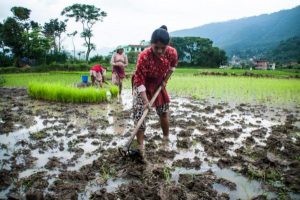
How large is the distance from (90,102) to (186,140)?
14.3 feet

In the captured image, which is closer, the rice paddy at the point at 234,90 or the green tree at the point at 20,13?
the rice paddy at the point at 234,90

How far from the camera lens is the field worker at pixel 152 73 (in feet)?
10.9

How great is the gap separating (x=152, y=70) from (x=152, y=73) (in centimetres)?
5

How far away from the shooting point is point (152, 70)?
11.9 feet

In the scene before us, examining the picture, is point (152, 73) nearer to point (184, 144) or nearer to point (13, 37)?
point (184, 144)

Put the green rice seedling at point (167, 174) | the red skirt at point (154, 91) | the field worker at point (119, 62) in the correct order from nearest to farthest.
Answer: the green rice seedling at point (167, 174) → the red skirt at point (154, 91) → the field worker at point (119, 62)

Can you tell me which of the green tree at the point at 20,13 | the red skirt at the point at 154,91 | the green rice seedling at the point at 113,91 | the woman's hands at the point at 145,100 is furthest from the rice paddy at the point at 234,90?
the green tree at the point at 20,13

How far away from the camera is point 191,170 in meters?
3.12

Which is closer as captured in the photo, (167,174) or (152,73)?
(167,174)

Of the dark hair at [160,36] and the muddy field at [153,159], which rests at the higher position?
the dark hair at [160,36]

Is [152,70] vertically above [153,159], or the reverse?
[152,70]

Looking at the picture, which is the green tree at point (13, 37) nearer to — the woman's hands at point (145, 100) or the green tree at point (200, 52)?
the green tree at point (200, 52)

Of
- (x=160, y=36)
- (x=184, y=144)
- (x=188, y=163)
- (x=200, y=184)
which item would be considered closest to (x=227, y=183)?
(x=200, y=184)

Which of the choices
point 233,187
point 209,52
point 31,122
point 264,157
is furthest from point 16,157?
point 209,52
